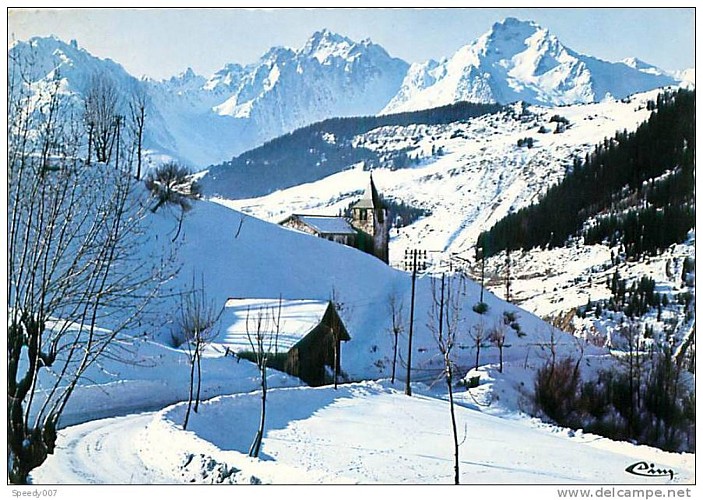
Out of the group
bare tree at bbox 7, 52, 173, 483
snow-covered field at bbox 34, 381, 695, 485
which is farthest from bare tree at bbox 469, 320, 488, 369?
bare tree at bbox 7, 52, 173, 483

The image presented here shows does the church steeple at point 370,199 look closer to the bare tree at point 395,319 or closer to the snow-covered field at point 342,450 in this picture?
the bare tree at point 395,319

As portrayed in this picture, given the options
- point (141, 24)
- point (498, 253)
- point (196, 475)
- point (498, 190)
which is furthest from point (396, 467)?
point (498, 190)

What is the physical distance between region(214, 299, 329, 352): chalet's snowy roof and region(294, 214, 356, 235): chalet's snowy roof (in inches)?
219

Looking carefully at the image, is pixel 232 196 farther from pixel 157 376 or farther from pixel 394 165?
pixel 157 376

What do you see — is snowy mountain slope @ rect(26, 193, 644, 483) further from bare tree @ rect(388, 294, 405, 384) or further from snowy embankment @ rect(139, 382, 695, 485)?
bare tree @ rect(388, 294, 405, 384)

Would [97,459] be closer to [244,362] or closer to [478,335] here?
[244,362]

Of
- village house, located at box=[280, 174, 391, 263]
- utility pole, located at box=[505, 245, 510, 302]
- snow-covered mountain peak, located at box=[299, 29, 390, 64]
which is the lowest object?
utility pole, located at box=[505, 245, 510, 302]

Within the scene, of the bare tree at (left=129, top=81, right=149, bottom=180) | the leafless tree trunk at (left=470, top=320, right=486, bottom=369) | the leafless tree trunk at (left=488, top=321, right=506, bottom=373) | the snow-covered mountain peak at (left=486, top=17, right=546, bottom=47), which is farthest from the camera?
the leafless tree trunk at (left=470, top=320, right=486, bottom=369)

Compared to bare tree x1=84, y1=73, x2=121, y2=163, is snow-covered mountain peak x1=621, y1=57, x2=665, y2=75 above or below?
above

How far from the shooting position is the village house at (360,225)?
52.3ft

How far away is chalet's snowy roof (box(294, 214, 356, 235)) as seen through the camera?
60.5 feet

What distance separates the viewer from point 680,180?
237 inches

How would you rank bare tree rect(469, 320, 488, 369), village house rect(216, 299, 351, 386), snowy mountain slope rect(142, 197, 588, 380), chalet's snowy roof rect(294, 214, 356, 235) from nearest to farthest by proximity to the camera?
village house rect(216, 299, 351, 386) → bare tree rect(469, 320, 488, 369) → snowy mountain slope rect(142, 197, 588, 380) → chalet's snowy roof rect(294, 214, 356, 235)

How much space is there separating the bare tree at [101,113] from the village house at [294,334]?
4394 mm
